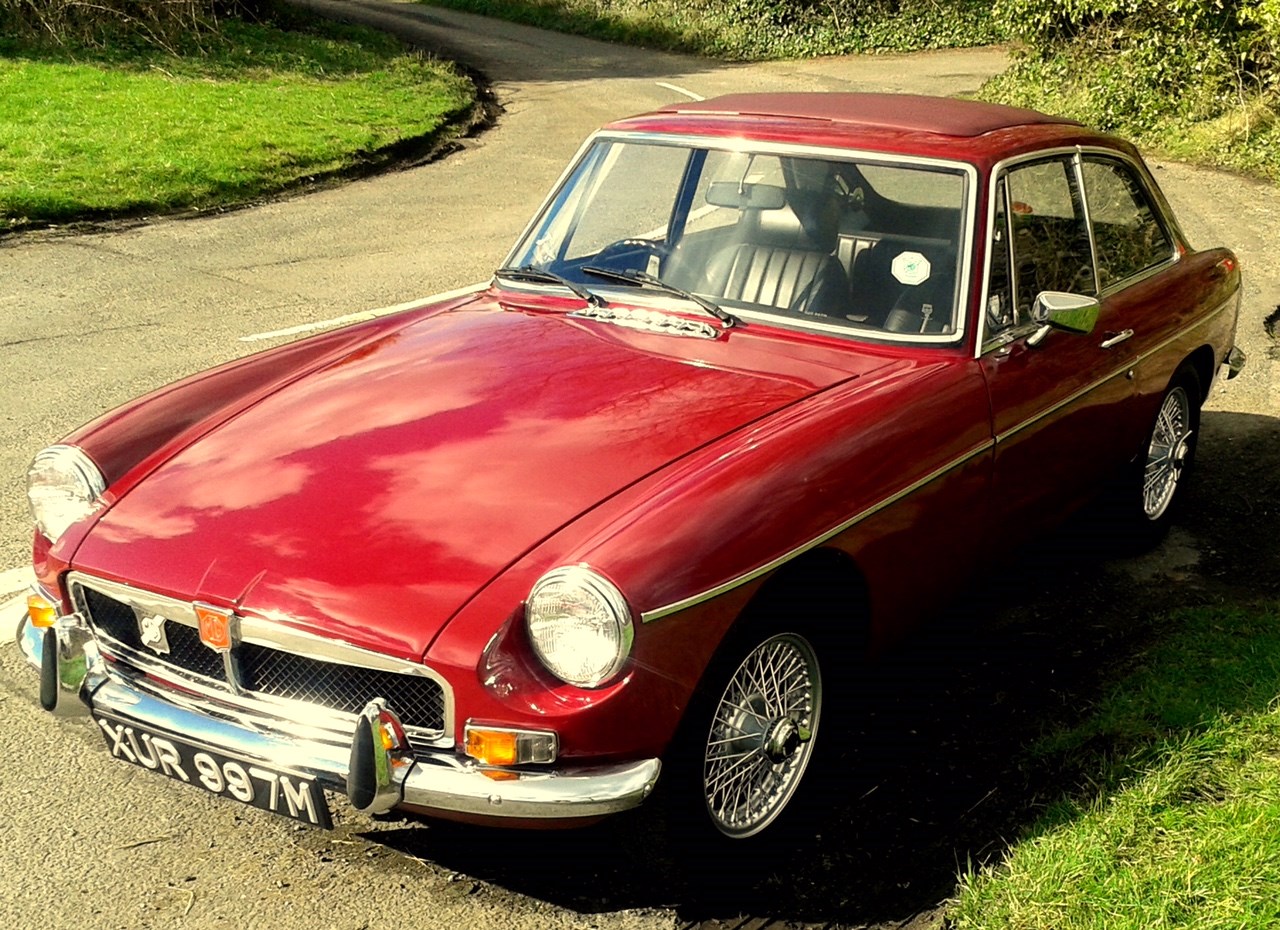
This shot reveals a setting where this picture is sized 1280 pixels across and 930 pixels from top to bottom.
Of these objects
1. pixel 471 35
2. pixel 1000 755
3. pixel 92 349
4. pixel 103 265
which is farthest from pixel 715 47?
pixel 1000 755

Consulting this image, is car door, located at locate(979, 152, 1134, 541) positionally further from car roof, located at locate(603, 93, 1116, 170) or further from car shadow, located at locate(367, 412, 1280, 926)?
car shadow, located at locate(367, 412, 1280, 926)

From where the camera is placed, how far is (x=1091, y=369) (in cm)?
474

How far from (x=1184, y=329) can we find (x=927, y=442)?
2041 mm

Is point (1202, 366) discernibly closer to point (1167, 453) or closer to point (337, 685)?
point (1167, 453)

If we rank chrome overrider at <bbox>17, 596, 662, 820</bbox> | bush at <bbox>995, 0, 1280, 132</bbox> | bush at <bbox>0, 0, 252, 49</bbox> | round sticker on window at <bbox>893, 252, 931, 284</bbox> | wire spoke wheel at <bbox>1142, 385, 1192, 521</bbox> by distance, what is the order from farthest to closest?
bush at <bbox>0, 0, 252, 49</bbox>, bush at <bbox>995, 0, 1280, 132</bbox>, wire spoke wheel at <bbox>1142, 385, 1192, 521</bbox>, round sticker on window at <bbox>893, 252, 931, 284</bbox>, chrome overrider at <bbox>17, 596, 662, 820</bbox>

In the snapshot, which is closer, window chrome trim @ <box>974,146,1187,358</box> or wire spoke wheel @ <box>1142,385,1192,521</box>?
window chrome trim @ <box>974,146,1187,358</box>

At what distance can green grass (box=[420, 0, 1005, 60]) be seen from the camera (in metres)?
26.8

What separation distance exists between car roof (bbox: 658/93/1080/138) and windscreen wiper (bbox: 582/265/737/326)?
0.77 m

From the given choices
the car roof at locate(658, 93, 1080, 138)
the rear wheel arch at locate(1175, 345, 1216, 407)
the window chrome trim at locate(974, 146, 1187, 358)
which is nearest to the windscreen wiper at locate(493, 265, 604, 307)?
the car roof at locate(658, 93, 1080, 138)

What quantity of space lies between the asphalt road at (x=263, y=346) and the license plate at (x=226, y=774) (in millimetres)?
334

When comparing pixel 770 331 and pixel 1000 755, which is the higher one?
pixel 770 331

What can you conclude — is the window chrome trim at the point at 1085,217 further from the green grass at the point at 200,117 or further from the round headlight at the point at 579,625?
the green grass at the point at 200,117

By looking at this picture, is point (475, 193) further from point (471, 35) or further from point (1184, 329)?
point (471, 35)

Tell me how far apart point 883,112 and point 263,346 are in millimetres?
4259
